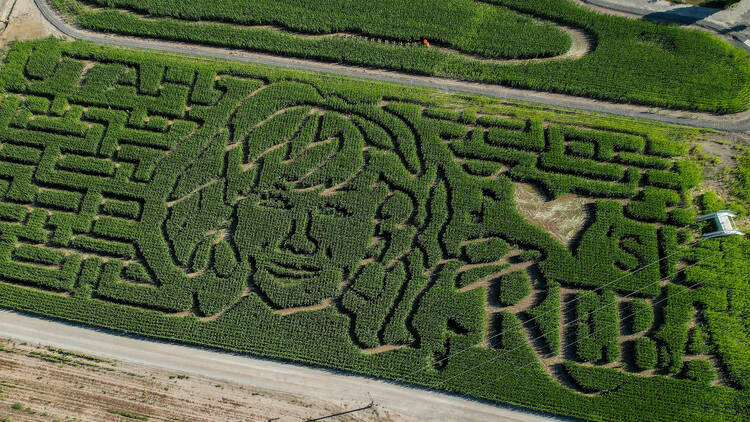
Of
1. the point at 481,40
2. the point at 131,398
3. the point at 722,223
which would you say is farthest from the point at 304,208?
the point at 722,223

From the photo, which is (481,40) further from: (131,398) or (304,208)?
(131,398)

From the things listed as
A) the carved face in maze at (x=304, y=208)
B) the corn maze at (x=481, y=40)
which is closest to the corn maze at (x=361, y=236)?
the carved face in maze at (x=304, y=208)

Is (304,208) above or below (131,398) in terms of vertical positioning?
above

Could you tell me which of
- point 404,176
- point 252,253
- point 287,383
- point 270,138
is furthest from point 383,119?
point 287,383

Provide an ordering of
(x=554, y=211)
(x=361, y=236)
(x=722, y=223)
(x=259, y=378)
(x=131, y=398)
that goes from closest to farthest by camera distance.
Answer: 1. (x=131, y=398)
2. (x=259, y=378)
3. (x=722, y=223)
4. (x=361, y=236)
5. (x=554, y=211)

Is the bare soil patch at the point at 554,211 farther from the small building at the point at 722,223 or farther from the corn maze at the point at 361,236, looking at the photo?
the small building at the point at 722,223

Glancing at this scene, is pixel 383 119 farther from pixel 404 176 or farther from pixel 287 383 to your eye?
pixel 287 383

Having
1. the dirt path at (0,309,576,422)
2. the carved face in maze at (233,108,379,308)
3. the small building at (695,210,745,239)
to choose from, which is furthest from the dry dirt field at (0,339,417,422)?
the small building at (695,210,745,239)
